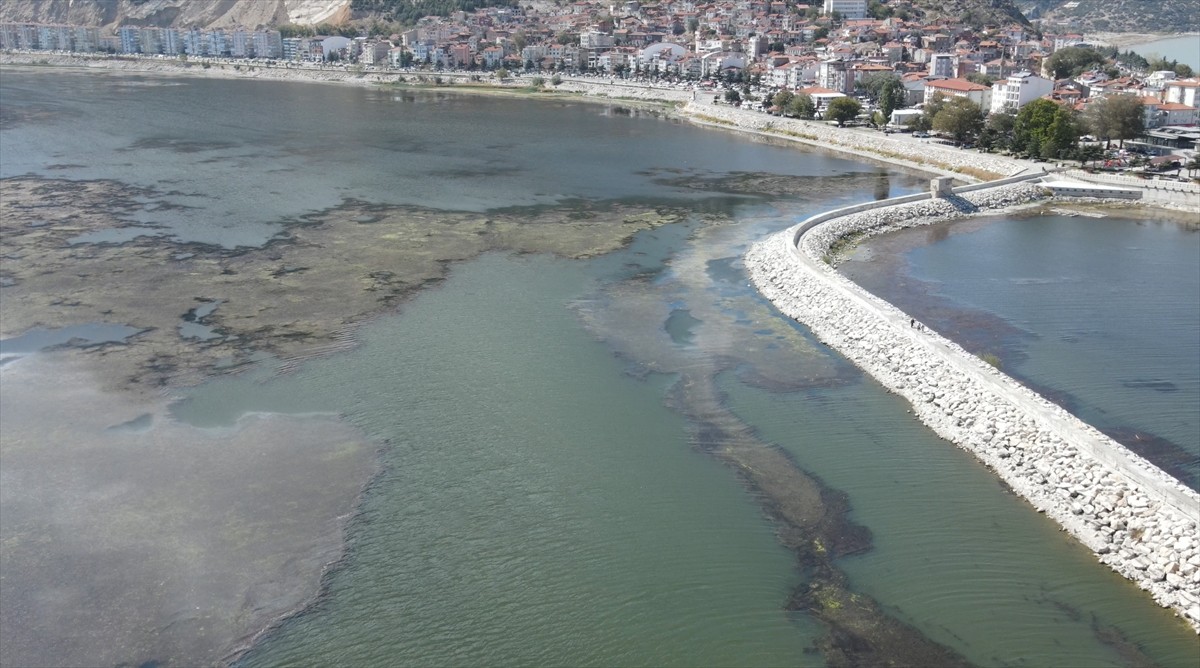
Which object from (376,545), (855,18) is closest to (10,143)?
(376,545)

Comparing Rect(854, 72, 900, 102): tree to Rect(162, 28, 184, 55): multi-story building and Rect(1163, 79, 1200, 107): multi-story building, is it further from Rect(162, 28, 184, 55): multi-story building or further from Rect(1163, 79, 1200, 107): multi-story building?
Rect(162, 28, 184, 55): multi-story building

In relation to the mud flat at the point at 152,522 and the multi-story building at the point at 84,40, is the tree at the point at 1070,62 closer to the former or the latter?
the mud flat at the point at 152,522

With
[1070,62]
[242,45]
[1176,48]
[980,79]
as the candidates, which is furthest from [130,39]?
[1176,48]

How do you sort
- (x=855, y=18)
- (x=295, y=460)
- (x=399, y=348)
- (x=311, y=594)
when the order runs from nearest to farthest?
(x=311, y=594) < (x=295, y=460) < (x=399, y=348) < (x=855, y=18)

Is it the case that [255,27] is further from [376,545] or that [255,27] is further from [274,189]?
[376,545]

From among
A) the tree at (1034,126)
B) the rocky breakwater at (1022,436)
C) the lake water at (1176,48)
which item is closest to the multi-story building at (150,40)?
the tree at (1034,126)

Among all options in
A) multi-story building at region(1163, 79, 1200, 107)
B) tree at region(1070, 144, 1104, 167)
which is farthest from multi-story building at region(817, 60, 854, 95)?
tree at region(1070, 144, 1104, 167)
